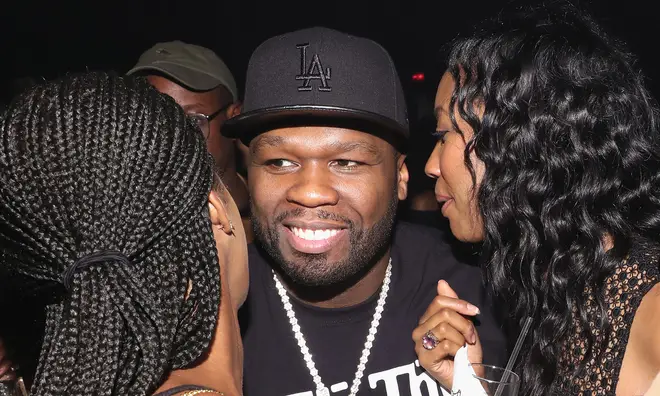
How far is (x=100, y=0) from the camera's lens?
6.80 metres

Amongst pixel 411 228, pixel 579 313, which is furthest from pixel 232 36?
pixel 579 313

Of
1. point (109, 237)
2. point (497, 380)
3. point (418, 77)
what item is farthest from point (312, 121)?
point (418, 77)

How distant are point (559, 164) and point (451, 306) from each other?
0.62 meters

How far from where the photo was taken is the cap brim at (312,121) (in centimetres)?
246

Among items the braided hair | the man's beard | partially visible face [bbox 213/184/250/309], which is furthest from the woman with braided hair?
the man's beard

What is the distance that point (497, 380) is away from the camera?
5.96ft

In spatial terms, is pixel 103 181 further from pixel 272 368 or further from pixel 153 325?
pixel 272 368

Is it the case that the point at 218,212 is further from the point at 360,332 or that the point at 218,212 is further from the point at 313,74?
the point at 360,332

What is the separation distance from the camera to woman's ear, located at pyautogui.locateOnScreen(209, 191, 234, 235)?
159 cm

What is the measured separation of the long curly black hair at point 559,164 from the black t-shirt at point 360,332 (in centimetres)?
50

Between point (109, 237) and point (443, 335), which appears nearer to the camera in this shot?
point (109, 237)

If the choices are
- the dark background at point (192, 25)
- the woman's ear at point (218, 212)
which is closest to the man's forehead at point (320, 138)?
the woman's ear at point (218, 212)

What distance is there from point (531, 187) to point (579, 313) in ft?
1.24

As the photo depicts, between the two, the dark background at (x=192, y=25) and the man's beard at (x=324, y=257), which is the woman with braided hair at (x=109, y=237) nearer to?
the man's beard at (x=324, y=257)
